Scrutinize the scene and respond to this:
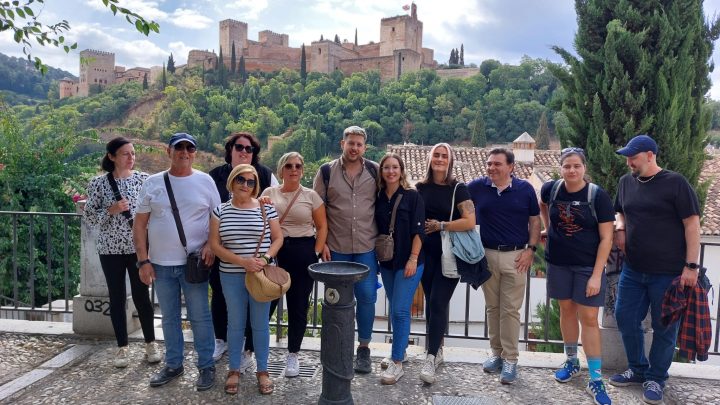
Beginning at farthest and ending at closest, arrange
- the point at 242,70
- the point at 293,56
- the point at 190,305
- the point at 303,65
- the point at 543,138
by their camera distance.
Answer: the point at 293,56 → the point at 303,65 → the point at 242,70 → the point at 543,138 → the point at 190,305

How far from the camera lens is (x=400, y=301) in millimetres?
3791

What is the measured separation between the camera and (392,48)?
85438mm

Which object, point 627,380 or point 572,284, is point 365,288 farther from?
point 627,380

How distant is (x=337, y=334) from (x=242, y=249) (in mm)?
851

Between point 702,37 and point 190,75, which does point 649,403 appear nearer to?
point 702,37

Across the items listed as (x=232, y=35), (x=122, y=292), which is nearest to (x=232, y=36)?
(x=232, y=35)

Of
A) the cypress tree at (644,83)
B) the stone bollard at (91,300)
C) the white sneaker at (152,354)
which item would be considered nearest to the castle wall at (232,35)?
the cypress tree at (644,83)

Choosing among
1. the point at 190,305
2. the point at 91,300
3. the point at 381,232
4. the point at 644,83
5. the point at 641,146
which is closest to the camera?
the point at 641,146

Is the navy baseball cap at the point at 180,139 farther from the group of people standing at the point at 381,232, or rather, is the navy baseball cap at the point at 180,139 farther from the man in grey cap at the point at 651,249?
the man in grey cap at the point at 651,249

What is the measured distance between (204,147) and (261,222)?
2541 inches

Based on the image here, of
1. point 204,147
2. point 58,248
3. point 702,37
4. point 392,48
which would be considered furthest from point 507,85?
point 58,248

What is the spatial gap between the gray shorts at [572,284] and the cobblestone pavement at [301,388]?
69cm

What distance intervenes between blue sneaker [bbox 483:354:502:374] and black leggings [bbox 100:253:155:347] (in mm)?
2686

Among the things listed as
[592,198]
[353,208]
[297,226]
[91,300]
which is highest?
[592,198]
